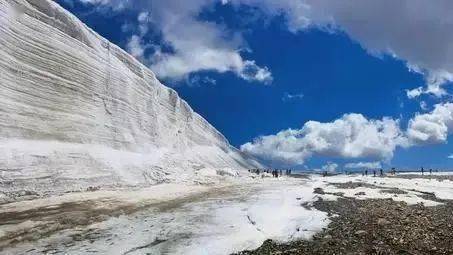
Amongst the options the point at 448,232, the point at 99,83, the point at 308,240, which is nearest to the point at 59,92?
the point at 99,83

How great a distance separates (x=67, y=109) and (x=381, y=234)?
95.3 ft

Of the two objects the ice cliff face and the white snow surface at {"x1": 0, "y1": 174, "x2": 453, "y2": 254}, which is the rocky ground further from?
the ice cliff face

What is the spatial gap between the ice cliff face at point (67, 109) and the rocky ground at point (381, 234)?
1861 cm

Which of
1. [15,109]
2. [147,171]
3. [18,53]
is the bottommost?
[147,171]

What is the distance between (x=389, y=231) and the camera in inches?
843

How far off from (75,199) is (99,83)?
19.6 m

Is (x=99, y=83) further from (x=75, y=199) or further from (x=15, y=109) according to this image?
(x=75, y=199)

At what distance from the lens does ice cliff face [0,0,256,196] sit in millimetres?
34688

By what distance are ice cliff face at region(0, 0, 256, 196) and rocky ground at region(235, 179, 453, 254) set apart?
1861cm

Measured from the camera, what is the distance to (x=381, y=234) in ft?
68.4

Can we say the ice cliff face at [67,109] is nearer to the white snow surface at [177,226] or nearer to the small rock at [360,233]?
the white snow surface at [177,226]

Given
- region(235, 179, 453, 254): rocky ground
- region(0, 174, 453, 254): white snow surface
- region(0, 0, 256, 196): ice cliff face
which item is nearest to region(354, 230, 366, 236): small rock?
region(235, 179, 453, 254): rocky ground

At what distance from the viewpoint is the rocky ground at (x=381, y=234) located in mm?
18453

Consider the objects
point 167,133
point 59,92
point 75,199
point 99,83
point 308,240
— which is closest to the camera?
point 308,240
